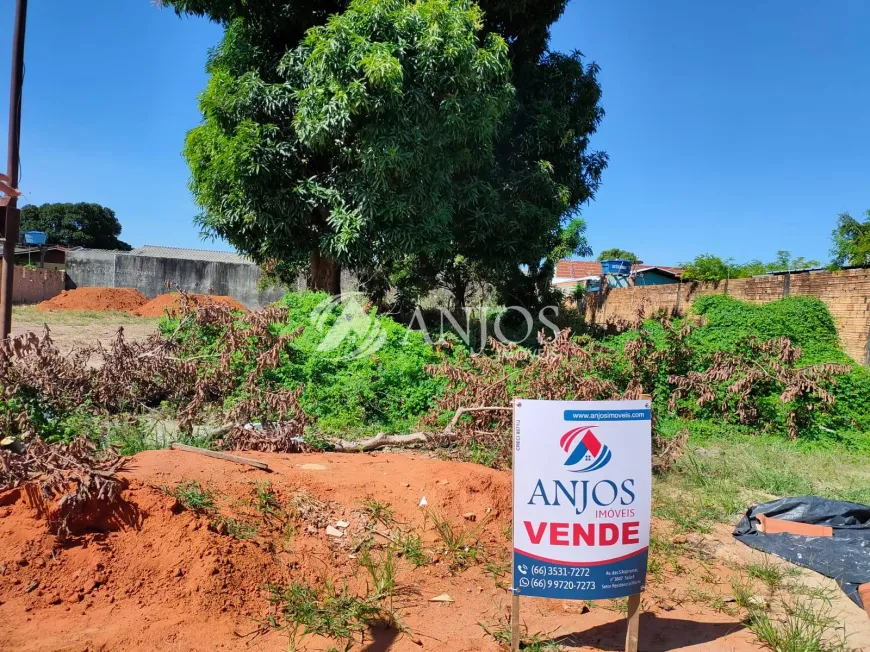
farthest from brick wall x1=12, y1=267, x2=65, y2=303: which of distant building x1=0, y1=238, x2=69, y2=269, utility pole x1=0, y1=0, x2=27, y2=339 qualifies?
utility pole x1=0, y1=0, x2=27, y2=339

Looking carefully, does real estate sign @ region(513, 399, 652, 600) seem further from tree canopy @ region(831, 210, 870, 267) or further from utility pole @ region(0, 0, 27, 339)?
tree canopy @ region(831, 210, 870, 267)

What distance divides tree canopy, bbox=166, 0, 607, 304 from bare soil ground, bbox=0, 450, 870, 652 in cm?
604

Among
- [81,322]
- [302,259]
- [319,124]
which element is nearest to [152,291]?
[81,322]

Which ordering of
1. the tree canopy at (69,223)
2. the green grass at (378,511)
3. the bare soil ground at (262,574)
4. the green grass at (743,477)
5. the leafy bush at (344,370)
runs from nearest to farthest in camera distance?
A: the bare soil ground at (262,574), the green grass at (378,511), the green grass at (743,477), the leafy bush at (344,370), the tree canopy at (69,223)

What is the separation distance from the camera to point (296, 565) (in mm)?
3400

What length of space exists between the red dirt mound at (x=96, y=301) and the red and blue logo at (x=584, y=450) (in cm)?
2328

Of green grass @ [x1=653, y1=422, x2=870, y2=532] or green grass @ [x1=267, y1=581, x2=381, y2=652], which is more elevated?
green grass @ [x1=653, y1=422, x2=870, y2=532]

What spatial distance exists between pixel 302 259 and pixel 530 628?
9152 mm

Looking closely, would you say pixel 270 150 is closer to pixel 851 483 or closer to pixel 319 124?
pixel 319 124

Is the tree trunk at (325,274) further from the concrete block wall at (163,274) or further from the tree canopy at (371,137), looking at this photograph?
the concrete block wall at (163,274)

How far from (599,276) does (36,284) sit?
2222cm

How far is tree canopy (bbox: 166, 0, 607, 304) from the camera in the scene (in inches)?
354

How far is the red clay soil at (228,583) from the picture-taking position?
276 cm

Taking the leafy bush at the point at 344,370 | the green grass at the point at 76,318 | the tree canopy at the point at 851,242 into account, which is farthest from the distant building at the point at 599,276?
the green grass at the point at 76,318
